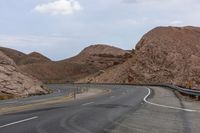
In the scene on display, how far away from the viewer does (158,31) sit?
379ft

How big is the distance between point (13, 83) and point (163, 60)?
61.3m

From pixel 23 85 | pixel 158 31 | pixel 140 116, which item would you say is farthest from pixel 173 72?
pixel 140 116

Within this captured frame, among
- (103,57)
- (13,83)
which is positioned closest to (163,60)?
(103,57)

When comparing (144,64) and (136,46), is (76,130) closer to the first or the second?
(144,64)

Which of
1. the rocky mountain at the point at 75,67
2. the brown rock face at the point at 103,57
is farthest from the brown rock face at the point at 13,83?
the brown rock face at the point at 103,57

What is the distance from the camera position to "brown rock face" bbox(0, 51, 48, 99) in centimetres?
4572

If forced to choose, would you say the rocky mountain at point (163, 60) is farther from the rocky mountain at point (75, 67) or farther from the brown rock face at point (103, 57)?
the brown rock face at point (103, 57)

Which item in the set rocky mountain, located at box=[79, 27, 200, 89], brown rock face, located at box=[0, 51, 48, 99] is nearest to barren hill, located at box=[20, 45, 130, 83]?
rocky mountain, located at box=[79, 27, 200, 89]

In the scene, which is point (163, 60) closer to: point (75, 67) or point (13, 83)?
point (75, 67)

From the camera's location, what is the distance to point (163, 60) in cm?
10450

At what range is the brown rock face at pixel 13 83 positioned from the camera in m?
45.7

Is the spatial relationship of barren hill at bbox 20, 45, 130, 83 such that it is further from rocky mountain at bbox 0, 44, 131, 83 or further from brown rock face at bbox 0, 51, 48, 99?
brown rock face at bbox 0, 51, 48, 99

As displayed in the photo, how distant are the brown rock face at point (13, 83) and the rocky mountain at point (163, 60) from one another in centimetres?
4591

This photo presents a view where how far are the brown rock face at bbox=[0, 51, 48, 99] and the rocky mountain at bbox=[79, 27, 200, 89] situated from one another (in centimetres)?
4591
